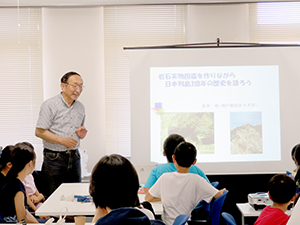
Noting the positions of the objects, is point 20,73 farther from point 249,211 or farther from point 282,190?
point 282,190

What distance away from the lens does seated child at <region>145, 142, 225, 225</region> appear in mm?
2639

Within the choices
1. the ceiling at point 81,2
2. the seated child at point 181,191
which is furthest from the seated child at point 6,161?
the ceiling at point 81,2

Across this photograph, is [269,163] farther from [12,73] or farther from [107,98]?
[12,73]

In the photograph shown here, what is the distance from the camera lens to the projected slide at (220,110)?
4246 millimetres

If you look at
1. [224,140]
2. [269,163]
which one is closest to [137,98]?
[224,140]

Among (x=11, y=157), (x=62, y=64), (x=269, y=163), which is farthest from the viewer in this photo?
(x=62, y=64)

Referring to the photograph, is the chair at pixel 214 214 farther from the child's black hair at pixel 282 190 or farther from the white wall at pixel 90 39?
the white wall at pixel 90 39

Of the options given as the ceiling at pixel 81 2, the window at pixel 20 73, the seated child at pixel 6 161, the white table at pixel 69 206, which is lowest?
the white table at pixel 69 206

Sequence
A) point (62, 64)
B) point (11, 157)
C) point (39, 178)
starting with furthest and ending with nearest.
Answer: point (62, 64) → point (39, 178) → point (11, 157)

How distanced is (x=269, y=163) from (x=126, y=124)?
2.11 m

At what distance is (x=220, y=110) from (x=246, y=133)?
1.42 ft

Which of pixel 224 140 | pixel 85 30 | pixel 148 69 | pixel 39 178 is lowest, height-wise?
pixel 39 178

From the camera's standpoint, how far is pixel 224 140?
13.9 feet

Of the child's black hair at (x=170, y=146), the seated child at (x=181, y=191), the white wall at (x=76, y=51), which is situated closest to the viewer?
the seated child at (x=181, y=191)
